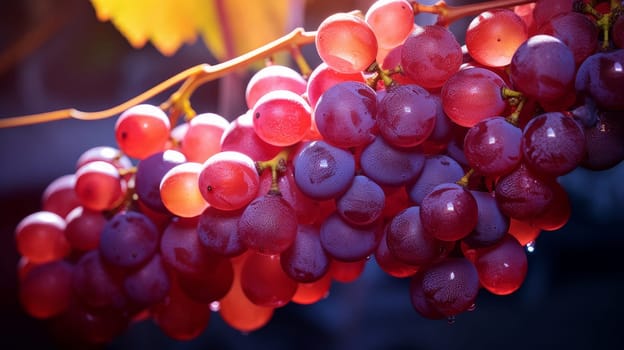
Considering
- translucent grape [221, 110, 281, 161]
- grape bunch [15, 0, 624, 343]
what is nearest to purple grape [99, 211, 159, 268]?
grape bunch [15, 0, 624, 343]

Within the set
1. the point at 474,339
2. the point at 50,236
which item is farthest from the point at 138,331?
the point at 50,236

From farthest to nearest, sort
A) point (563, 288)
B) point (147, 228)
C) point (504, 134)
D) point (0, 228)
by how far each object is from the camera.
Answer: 1. point (563, 288)
2. point (0, 228)
3. point (147, 228)
4. point (504, 134)

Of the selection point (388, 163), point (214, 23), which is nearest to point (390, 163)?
A: point (388, 163)

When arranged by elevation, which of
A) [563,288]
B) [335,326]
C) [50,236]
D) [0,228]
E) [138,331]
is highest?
[50,236]

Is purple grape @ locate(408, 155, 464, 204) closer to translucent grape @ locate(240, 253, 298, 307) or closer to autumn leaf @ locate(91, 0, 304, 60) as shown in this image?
translucent grape @ locate(240, 253, 298, 307)

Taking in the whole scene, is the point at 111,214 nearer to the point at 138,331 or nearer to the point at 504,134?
the point at 504,134

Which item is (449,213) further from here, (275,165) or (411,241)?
(275,165)
